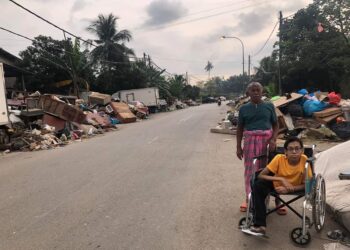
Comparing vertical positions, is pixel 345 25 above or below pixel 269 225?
above

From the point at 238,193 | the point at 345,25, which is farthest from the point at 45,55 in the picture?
the point at 238,193

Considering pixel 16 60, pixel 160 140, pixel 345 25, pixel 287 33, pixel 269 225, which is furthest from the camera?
pixel 16 60

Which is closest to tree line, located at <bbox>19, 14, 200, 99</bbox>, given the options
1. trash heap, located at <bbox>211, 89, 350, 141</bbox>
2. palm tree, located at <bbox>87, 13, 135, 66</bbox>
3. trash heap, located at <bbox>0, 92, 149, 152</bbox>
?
palm tree, located at <bbox>87, 13, 135, 66</bbox>

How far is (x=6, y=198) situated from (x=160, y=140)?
30.2 feet

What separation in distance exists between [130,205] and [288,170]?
2.72m

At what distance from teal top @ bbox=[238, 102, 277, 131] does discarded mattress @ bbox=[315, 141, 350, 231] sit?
131cm

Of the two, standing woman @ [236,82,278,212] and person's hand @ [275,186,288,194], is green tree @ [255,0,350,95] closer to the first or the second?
standing woman @ [236,82,278,212]

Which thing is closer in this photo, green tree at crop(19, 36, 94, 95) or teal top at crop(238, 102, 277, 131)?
teal top at crop(238, 102, 277, 131)

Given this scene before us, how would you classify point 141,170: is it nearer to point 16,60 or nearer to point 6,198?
point 6,198

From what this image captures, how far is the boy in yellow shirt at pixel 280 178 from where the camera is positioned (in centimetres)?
492

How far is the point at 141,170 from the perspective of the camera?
32.5ft

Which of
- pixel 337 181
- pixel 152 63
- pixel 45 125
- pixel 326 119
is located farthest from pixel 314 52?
pixel 152 63

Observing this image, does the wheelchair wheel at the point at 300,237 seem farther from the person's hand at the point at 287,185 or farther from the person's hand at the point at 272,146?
the person's hand at the point at 272,146

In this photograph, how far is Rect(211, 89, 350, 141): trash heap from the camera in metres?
14.6
